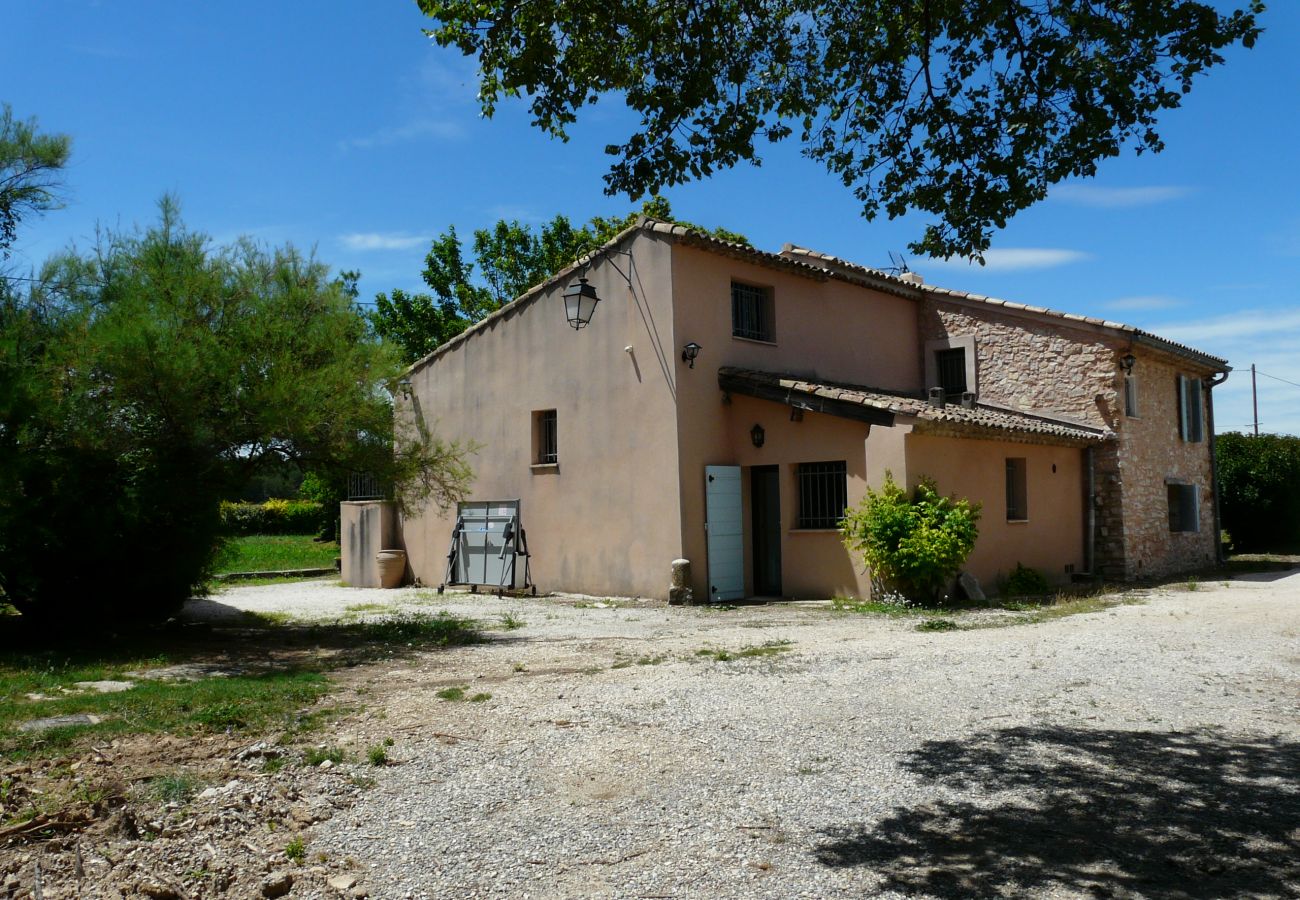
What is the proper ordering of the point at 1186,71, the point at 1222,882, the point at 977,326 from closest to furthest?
the point at 1222,882 < the point at 1186,71 < the point at 977,326

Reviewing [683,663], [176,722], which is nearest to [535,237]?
[683,663]

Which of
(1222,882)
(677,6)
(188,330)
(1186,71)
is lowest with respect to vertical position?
(1222,882)

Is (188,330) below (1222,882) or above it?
above

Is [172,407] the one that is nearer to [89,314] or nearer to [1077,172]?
[89,314]

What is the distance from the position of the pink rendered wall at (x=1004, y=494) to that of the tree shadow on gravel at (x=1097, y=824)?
7.86m

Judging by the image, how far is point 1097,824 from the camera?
14.8 feet

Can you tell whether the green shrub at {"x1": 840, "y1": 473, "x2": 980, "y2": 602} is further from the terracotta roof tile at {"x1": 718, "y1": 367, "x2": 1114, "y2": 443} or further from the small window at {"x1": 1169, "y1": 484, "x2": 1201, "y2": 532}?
the small window at {"x1": 1169, "y1": 484, "x2": 1201, "y2": 532}

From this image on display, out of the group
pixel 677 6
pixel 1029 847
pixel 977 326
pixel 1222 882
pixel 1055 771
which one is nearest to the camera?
pixel 1222 882

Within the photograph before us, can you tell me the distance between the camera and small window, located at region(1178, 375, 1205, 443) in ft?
64.3

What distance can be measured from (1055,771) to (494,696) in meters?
4.03

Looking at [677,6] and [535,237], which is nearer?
[677,6]

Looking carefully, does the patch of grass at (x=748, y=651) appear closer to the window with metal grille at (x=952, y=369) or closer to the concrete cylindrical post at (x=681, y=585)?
the concrete cylindrical post at (x=681, y=585)

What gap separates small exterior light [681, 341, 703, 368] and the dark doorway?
6.88 ft

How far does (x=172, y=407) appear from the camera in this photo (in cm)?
983
